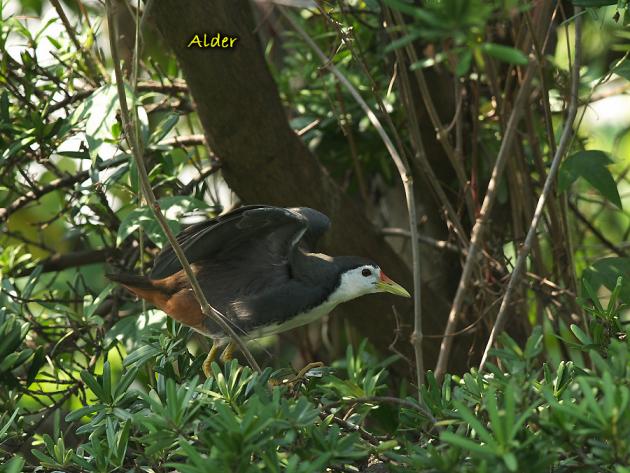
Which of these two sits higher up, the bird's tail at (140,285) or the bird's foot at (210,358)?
the bird's tail at (140,285)

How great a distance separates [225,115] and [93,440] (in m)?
1.29

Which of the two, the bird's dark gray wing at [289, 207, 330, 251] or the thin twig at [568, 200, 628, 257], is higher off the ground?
the bird's dark gray wing at [289, 207, 330, 251]

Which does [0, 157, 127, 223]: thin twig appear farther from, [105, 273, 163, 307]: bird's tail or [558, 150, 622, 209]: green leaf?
[558, 150, 622, 209]: green leaf

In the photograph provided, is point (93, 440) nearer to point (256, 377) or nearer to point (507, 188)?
point (256, 377)

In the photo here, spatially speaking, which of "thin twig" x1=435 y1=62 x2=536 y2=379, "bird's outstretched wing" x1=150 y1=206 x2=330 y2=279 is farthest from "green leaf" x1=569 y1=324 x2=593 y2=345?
"bird's outstretched wing" x1=150 y1=206 x2=330 y2=279

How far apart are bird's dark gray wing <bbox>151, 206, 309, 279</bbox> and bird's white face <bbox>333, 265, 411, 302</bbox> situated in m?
0.19

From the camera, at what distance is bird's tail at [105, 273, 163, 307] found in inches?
106

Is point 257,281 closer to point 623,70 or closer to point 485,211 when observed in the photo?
point 485,211

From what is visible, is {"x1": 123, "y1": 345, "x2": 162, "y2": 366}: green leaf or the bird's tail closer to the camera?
{"x1": 123, "y1": 345, "x2": 162, "y2": 366}: green leaf

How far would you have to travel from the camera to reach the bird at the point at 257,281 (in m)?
2.70

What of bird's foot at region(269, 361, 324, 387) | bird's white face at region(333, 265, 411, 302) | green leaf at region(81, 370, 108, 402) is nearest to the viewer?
green leaf at region(81, 370, 108, 402)

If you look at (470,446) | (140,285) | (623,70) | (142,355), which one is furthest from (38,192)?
(470,446)

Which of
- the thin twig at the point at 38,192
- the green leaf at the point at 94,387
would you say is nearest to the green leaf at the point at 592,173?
the green leaf at the point at 94,387

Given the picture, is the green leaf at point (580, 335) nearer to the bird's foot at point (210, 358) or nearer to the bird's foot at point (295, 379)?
the bird's foot at point (295, 379)
